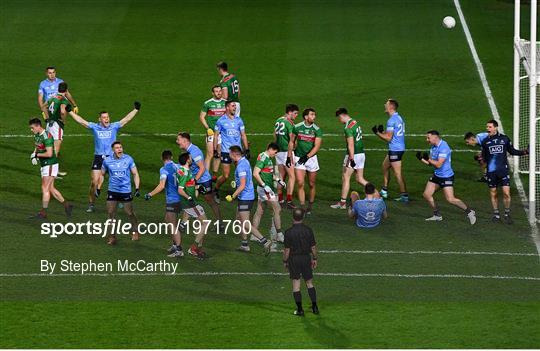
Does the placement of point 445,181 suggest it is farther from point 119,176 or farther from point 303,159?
point 119,176

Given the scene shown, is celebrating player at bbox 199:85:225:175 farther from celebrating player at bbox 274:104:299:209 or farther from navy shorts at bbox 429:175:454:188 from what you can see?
navy shorts at bbox 429:175:454:188

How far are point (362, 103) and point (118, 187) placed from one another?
39.4 ft

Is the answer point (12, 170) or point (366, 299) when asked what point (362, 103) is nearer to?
point (12, 170)

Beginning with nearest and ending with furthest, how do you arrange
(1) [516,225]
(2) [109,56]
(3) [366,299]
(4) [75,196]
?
(3) [366,299]
(1) [516,225]
(4) [75,196]
(2) [109,56]

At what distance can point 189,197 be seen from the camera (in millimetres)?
25656

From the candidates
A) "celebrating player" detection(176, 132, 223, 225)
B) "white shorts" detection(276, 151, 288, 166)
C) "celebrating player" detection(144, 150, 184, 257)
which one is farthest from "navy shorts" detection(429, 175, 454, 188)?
"celebrating player" detection(144, 150, 184, 257)

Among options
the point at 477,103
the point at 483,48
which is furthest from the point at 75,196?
the point at 483,48

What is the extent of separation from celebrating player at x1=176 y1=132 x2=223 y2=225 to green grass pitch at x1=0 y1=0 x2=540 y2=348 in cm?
97

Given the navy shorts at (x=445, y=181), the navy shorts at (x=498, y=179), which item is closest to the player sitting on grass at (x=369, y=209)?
the navy shorts at (x=445, y=181)

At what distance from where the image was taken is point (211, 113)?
100 feet

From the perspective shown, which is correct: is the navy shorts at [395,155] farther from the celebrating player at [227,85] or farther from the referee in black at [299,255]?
the referee in black at [299,255]

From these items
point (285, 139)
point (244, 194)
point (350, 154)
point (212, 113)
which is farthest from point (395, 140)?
point (244, 194)

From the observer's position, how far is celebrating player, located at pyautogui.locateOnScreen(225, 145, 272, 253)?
25.8m

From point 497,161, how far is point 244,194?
5.63 metres
